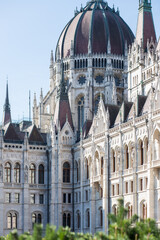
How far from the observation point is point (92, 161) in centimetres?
7675

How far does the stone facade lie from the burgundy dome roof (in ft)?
45.1

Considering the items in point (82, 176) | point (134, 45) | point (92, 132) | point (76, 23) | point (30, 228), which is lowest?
point (30, 228)

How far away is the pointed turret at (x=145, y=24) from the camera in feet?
280

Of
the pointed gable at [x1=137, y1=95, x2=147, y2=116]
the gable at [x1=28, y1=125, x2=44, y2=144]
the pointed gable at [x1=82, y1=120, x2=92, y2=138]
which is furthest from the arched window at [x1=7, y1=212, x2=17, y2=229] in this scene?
the pointed gable at [x1=137, y1=95, x2=147, y2=116]

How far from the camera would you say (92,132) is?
77688 millimetres

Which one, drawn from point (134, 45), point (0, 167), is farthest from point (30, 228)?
point (134, 45)

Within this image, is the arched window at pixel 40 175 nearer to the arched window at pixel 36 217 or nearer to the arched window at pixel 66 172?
the arched window at pixel 66 172

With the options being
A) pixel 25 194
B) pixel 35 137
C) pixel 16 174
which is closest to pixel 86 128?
pixel 35 137

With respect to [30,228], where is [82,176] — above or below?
above

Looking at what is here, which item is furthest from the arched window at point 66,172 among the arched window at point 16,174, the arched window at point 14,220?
the arched window at point 14,220

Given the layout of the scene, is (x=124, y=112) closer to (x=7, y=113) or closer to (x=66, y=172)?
(x=66, y=172)

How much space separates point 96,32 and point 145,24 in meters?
21.3

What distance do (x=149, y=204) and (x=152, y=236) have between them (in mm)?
32333

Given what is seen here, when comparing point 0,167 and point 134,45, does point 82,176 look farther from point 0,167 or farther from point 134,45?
point 134,45
